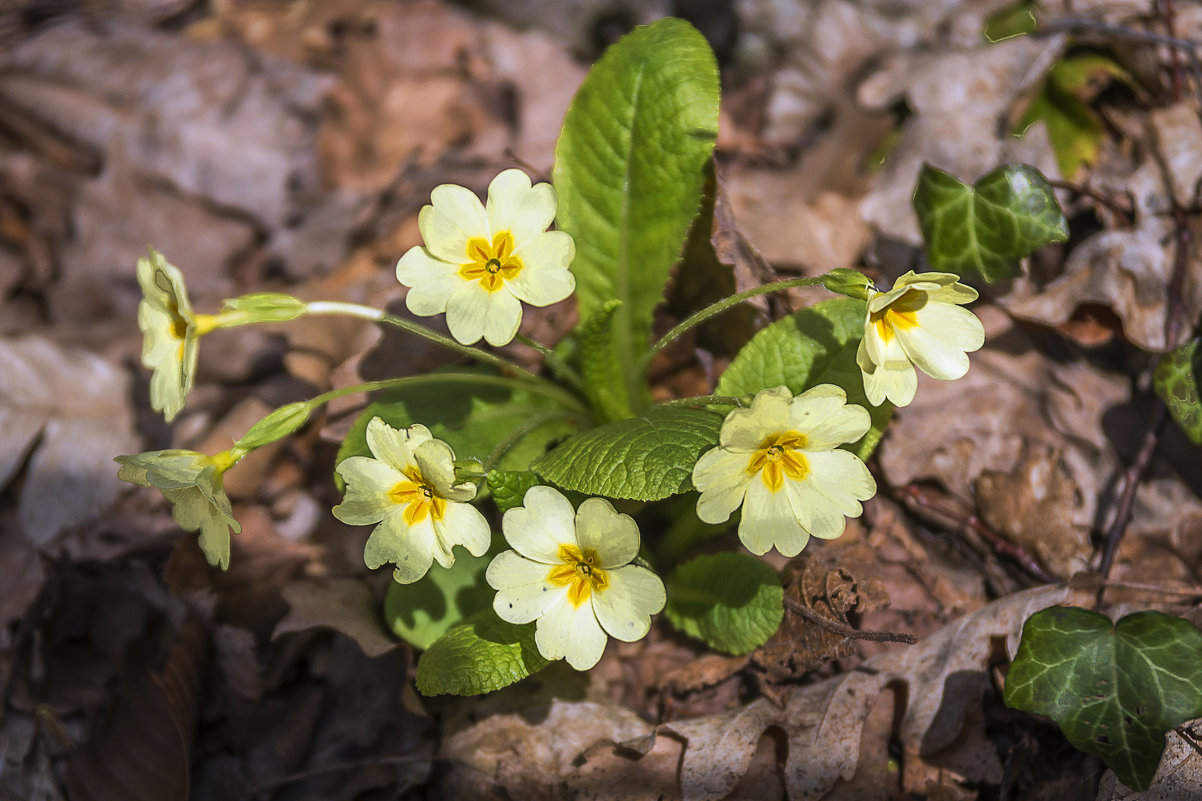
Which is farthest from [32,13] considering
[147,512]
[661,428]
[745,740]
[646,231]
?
[745,740]

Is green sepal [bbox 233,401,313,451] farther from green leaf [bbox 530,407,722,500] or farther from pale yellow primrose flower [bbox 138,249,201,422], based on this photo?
green leaf [bbox 530,407,722,500]

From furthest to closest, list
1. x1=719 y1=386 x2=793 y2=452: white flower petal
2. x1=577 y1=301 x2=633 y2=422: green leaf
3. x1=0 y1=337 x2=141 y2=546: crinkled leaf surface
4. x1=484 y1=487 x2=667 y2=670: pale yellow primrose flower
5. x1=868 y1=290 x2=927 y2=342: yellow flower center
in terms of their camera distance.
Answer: x1=0 y1=337 x2=141 y2=546: crinkled leaf surface → x1=577 y1=301 x2=633 y2=422: green leaf → x1=868 y1=290 x2=927 y2=342: yellow flower center → x1=484 y1=487 x2=667 y2=670: pale yellow primrose flower → x1=719 y1=386 x2=793 y2=452: white flower petal

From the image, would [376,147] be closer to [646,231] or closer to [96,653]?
[646,231]


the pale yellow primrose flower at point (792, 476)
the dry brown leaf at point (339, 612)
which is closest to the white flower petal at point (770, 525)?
the pale yellow primrose flower at point (792, 476)

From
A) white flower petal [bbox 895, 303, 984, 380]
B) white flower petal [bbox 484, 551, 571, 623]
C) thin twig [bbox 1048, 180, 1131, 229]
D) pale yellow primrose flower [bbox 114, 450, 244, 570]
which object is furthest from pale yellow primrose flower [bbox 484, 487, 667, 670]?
thin twig [bbox 1048, 180, 1131, 229]

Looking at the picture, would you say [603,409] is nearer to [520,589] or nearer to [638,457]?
[638,457]

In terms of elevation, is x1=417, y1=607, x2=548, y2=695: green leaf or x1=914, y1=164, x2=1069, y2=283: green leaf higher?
x1=914, y1=164, x2=1069, y2=283: green leaf

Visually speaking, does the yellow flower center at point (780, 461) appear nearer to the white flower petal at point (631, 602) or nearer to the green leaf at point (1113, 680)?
the white flower petal at point (631, 602)
